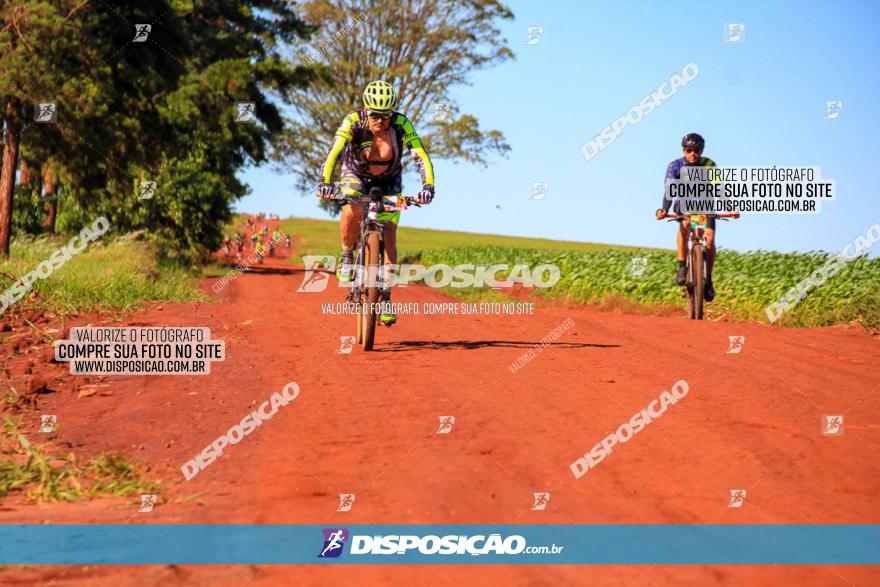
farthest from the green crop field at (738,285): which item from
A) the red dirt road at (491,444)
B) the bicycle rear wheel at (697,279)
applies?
the red dirt road at (491,444)

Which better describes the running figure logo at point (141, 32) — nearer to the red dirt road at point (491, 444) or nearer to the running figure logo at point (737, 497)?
the red dirt road at point (491, 444)

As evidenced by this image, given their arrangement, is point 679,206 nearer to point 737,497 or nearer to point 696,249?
point 696,249

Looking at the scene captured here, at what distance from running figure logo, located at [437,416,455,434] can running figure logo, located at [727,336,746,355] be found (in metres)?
4.44

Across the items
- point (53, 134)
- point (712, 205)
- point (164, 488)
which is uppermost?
point (53, 134)

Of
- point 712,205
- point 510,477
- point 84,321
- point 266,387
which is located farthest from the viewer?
point 712,205

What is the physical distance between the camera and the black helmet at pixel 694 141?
12164 mm

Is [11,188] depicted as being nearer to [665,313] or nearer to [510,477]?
[665,313]

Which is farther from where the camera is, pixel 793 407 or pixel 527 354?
pixel 527 354

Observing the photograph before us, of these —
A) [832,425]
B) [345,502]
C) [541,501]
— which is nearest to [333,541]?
[345,502]

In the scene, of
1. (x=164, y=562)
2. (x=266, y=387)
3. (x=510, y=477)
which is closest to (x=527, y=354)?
(x=266, y=387)

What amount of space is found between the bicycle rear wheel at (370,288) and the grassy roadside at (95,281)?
14.7 ft

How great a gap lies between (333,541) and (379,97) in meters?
6.06

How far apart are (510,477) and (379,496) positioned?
74cm

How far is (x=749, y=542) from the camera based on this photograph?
3.79m
